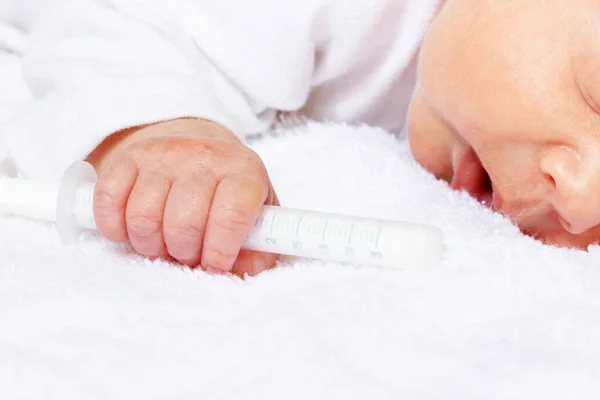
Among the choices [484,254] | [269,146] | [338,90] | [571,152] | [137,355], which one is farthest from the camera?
[338,90]

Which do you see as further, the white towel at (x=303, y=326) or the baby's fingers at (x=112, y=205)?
the baby's fingers at (x=112, y=205)

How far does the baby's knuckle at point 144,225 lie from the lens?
68 centimetres

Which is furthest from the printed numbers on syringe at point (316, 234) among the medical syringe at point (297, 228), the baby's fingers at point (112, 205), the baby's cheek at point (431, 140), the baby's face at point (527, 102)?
the baby's cheek at point (431, 140)

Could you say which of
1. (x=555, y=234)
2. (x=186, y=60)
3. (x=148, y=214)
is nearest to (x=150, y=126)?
(x=186, y=60)

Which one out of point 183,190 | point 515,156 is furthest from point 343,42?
point 183,190

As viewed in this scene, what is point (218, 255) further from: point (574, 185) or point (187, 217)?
point (574, 185)

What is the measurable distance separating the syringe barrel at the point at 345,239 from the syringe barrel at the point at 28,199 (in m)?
0.21

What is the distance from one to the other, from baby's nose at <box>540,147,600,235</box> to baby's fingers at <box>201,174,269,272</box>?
0.99 ft

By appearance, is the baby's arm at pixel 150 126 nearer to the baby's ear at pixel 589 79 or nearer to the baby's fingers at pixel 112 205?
the baby's fingers at pixel 112 205

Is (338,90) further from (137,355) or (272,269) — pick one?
(137,355)

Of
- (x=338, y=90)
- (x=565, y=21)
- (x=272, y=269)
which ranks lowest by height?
(x=338, y=90)

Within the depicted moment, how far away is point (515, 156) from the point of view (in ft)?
2.65

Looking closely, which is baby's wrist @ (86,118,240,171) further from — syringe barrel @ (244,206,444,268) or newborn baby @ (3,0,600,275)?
syringe barrel @ (244,206,444,268)

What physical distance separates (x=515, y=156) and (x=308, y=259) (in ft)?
0.91
